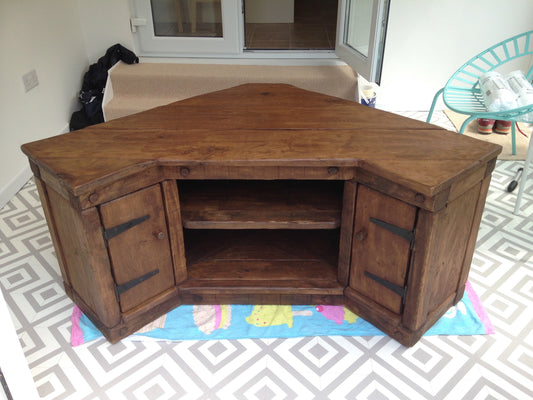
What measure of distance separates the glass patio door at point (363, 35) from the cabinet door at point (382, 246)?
1324mm

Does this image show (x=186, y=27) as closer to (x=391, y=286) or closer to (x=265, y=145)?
(x=265, y=145)

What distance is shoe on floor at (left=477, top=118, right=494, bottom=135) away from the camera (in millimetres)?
3488

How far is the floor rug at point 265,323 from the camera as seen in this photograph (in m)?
1.86

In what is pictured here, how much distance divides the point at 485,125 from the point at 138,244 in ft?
9.14

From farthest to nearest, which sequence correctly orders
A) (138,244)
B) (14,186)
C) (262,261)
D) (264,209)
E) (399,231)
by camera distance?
(14,186) < (262,261) < (264,209) < (138,244) < (399,231)

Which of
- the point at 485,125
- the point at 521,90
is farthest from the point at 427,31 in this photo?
the point at 521,90

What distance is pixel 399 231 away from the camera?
5.29 ft

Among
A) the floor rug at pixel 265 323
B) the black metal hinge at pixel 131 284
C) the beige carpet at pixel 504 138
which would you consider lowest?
the floor rug at pixel 265 323

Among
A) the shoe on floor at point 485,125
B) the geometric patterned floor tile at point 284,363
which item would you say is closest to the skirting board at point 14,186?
the geometric patterned floor tile at point 284,363

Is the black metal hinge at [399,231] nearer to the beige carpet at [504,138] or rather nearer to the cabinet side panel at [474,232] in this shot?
the cabinet side panel at [474,232]

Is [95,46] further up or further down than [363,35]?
further down

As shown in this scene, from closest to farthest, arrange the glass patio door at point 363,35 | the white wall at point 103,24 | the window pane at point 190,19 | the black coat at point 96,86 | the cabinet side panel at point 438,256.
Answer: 1. the cabinet side panel at point 438,256
2. the glass patio door at point 363,35
3. the black coat at point 96,86
4. the white wall at point 103,24
5. the window pane at point 190,19

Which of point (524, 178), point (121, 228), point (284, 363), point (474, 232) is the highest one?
point (121, 228)

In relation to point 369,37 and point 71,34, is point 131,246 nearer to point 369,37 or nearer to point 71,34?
point 369,37
